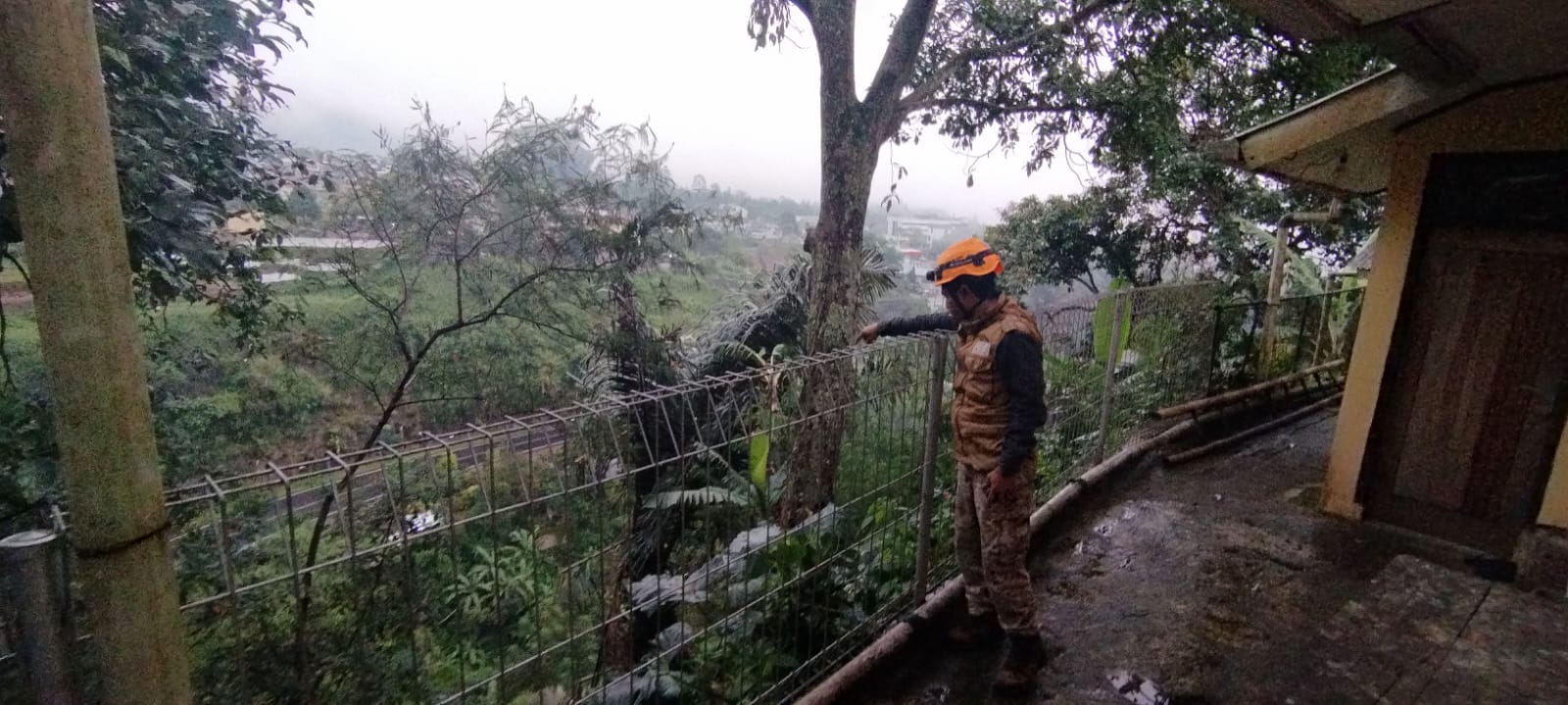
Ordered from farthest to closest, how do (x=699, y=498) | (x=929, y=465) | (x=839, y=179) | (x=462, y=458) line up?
1. (x=839, y=179)
2. (x=929, y=465)
3. (x=699, y=498)
4. (x=462, y=458)

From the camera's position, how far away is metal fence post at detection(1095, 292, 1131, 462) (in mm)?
4965

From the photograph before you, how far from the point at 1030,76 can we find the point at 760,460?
Result: 6689 millimetres

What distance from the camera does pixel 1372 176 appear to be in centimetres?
546

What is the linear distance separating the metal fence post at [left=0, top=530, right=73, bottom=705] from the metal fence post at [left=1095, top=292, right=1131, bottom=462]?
5164 mm

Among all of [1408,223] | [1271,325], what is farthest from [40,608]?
[1271,325]

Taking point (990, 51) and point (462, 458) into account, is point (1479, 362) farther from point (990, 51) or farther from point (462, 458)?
point (462, 458)

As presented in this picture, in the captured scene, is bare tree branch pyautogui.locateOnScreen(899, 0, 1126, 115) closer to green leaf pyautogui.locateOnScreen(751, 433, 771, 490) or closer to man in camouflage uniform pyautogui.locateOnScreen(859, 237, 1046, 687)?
man in camouflage uniform pyautogui.locateOnScreen(859, 237, 1046, 687)

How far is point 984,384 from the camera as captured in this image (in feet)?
9.64

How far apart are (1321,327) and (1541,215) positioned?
4854 mm

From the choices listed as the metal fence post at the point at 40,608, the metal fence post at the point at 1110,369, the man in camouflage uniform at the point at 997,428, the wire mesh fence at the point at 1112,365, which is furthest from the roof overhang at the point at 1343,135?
the metal fence post at the point at 40,608

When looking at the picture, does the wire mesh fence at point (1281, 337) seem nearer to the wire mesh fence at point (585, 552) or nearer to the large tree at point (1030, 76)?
the large tree at point (1030, 76)

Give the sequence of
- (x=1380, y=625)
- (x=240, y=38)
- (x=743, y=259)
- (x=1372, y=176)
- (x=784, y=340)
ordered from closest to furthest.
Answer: (x=1380, y=625), (x=240, y=38), (x=1372, y=176), (x=784, y=340), (x=743, y=259)

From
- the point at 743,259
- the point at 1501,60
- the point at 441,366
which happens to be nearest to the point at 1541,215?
the point at 1501,60

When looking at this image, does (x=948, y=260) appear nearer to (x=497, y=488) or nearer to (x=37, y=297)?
(x=497, y=488)
